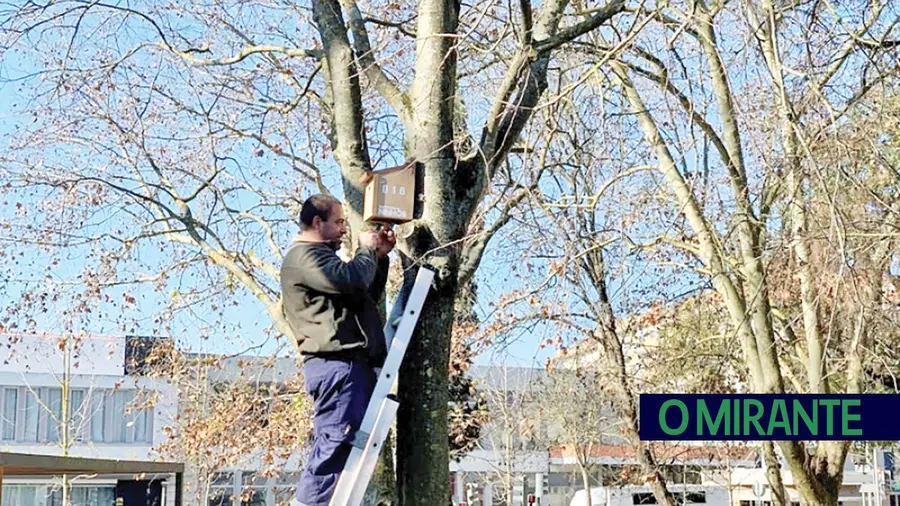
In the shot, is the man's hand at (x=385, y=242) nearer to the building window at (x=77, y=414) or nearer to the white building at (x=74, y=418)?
the white building at (x=74, y=418)

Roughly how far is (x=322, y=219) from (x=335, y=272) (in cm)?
35

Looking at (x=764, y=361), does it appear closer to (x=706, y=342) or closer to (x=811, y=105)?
(x=706, y=342)

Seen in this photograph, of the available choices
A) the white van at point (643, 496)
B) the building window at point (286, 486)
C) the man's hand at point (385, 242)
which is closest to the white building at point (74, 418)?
the building window at point (286, 486)

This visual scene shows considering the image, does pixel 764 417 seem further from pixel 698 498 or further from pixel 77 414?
pixel 698 498

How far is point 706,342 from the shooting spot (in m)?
13.6

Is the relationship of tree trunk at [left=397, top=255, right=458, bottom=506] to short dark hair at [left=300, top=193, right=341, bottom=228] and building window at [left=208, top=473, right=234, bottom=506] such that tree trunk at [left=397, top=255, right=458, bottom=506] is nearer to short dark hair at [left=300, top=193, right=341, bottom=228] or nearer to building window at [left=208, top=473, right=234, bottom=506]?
short dark hair at [left=300, top=193, right=341, bottom=228]

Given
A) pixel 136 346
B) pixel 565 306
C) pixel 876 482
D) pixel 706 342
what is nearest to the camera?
pixel 565 306

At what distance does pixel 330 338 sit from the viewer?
468cm

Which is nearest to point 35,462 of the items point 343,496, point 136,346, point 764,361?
Result: point 136,346

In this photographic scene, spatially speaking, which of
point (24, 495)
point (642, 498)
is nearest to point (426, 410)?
point (24, 495)

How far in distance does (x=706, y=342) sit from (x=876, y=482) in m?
11.6

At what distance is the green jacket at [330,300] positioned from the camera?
4.65m

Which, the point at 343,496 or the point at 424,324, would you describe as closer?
the point at 343,496

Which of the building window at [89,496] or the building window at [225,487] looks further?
the building window at [225,487]
